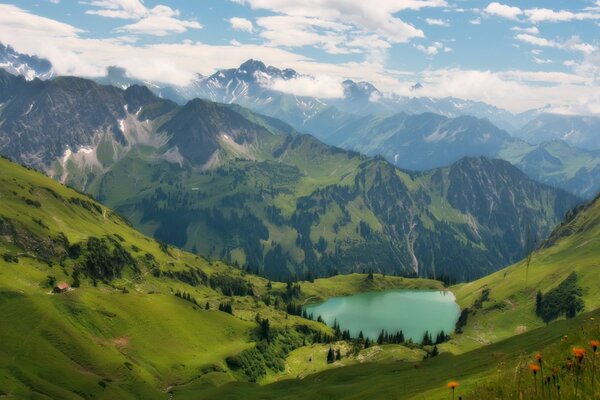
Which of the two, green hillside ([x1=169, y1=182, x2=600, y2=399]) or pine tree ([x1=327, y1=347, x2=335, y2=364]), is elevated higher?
green hillside ([x1=169, y1=182, x2=600, y2=399])

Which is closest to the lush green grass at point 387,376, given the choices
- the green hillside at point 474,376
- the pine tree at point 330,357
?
the green hillside at point 474,376

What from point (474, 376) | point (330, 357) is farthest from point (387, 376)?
point (330, 357)

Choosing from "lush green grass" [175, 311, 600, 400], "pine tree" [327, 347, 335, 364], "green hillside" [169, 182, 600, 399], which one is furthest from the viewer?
"pine tree" [327, 347, 335, 364]

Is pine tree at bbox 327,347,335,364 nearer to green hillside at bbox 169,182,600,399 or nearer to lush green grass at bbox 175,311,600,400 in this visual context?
lush green grass at bbox 175,311,600,400

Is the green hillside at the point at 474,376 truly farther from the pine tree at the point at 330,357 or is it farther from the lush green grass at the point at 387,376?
the pine tree at the point at 330,357

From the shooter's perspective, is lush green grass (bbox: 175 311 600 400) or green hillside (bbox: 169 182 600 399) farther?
lush green grass (bbox: 175 311 600 400)

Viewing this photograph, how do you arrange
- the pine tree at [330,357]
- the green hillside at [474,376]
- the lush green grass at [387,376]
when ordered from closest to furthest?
the green hillside at [474,376] → the lush green grass at [387,376] → the pine tree at [330,357]

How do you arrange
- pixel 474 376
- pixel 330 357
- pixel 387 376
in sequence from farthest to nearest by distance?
pixel 330 357
pixel 387 376
pixel 474 376

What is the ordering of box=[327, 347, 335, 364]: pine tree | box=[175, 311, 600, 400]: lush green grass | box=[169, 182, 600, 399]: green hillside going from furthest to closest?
box=[327, 347, 335, 364]: pine tree, box=[175, 311, 600, 400]: lush green grass, box=[169, 182, 600, 399]: green hillside

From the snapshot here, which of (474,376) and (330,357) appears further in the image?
(330,357)

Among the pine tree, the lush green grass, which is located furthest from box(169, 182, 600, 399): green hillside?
the pine tree

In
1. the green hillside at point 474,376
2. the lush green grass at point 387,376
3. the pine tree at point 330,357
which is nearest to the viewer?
the green hillside at point 474,376

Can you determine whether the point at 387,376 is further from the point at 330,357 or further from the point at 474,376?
the point at 330,357

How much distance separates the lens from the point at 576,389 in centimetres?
1303
